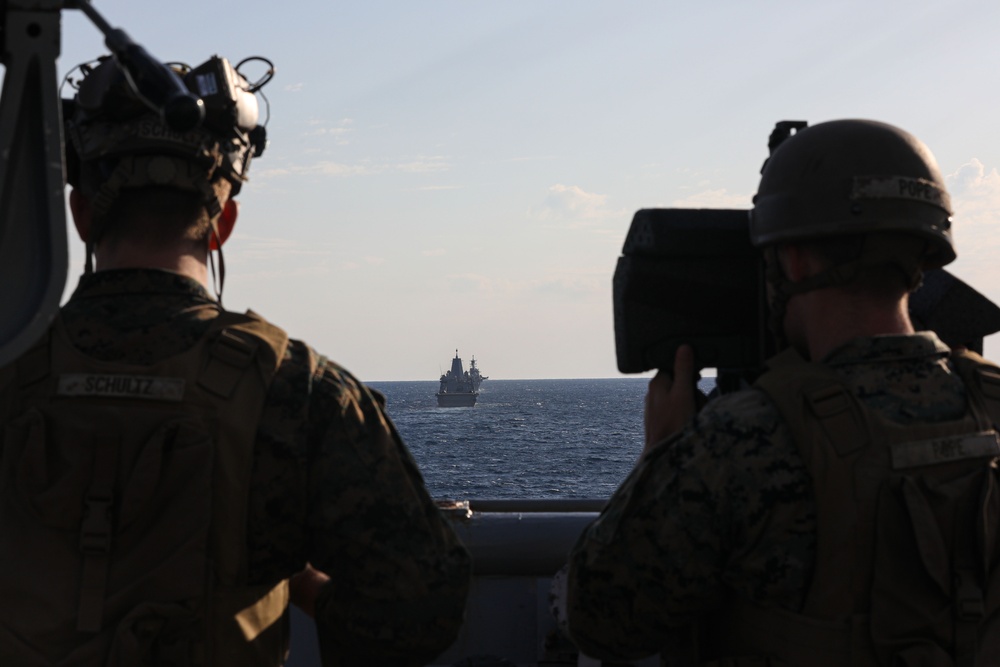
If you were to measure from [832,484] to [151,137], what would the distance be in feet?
5.76

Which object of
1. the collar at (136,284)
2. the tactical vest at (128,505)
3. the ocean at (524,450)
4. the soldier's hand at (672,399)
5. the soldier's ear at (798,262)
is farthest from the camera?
the ocean at (524,450)

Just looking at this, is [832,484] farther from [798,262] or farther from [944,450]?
[798,262]

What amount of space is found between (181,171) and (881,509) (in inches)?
70.4

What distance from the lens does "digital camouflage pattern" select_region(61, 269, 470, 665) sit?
2615mm

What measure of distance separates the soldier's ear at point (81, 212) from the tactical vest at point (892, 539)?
1.71m

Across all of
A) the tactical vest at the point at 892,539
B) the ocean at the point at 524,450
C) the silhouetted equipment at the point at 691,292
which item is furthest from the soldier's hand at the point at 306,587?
the ocean at the point at 524,450

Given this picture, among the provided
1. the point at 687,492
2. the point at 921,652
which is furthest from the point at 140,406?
the point at 921,652

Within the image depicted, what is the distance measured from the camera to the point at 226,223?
9.48ft

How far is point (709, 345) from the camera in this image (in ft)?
10.7

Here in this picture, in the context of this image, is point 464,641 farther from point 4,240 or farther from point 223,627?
point 4,240

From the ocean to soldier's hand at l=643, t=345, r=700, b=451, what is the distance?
2970 cm

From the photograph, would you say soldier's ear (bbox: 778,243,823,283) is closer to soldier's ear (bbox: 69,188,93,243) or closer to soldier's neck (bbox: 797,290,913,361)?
soldier's neck (bbox: 797,290,913,361)

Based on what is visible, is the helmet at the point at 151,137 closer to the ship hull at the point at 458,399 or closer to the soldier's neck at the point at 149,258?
the soldier's neck at the point at 149,258

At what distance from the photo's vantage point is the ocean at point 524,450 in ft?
181
